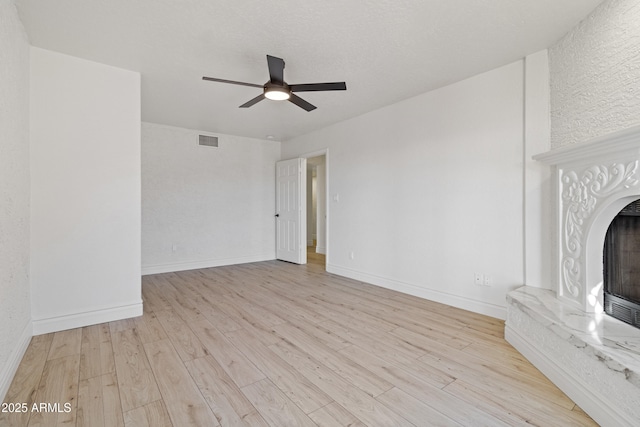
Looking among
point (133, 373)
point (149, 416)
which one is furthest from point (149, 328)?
point (149, 416)

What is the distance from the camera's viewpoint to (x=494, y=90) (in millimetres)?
2977

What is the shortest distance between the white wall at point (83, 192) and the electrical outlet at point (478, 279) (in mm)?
3637

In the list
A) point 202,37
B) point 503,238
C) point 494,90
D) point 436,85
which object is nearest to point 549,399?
point 503,238

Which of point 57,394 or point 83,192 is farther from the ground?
point 83,192

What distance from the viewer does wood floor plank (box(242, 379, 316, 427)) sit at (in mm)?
1543

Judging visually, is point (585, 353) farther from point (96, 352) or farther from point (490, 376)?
point (96, 352)

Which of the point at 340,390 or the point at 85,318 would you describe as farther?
the point at 85,318

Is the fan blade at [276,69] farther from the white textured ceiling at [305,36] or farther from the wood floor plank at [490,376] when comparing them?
the wood floor plank at [490,376]

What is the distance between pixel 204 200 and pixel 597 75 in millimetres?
5477

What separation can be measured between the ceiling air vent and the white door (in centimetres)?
135

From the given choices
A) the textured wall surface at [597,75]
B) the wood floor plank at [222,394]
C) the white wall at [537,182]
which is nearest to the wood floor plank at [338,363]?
the wood floor plank at [222,394]

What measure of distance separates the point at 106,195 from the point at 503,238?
159 inches

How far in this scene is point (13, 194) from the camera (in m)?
2.06

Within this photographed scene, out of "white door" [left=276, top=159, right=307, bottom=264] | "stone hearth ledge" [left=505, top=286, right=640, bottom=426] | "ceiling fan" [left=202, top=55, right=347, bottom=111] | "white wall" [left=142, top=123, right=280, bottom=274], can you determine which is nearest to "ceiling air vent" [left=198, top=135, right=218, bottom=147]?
"white wall" [left=142, top=123, right=280, bottom=274]
